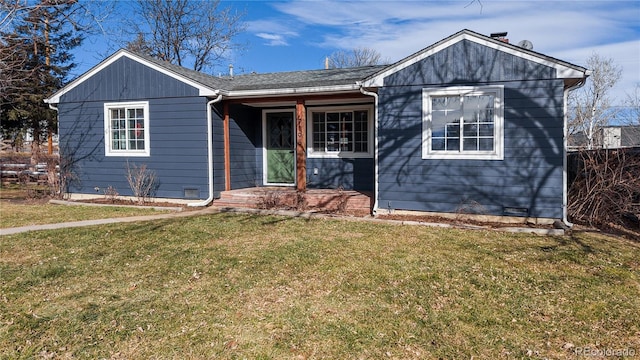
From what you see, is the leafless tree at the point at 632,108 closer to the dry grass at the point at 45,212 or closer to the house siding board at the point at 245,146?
the house siding board at the point at 245,146

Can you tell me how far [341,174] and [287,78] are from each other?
317 centimetres

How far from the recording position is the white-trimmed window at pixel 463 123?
7.89 meters

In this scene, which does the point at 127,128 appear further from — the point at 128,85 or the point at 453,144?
the point at 453,144

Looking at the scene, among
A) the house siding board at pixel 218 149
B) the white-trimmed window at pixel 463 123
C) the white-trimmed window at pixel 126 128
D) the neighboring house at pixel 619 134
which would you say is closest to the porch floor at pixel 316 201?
the house siding board at pixel 218 149

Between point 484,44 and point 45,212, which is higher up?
point 484,44

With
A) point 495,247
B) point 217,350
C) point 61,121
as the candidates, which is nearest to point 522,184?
point 495,247

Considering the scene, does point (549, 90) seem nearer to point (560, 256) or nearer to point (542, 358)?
point (560, 256)

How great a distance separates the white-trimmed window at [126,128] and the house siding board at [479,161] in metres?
6.42

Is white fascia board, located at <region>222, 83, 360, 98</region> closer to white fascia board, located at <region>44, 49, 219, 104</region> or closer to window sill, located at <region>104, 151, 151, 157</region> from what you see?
white fascia board, located at <region>44, 49, 219, 104</region>

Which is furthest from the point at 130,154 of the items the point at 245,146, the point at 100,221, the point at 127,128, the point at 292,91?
the point at 292,91

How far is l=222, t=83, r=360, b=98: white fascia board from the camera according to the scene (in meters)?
9.28

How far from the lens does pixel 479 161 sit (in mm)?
7996

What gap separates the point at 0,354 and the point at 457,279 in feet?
14.0

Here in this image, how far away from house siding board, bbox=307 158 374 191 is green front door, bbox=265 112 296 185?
2.33 feet
